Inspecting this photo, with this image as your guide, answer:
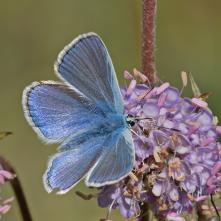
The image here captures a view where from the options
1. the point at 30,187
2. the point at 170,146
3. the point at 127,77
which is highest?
the point at 127,77

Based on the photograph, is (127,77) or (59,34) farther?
(59,34)

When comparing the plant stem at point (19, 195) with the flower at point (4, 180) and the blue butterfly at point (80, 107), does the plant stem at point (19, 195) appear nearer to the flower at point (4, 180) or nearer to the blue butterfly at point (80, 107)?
the flower at point (4, 180)

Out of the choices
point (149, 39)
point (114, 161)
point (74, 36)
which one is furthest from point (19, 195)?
point (74, 36)

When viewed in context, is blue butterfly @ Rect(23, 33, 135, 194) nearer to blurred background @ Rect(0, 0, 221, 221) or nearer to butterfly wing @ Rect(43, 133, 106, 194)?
butterfly wing @ Rect(43, 133, 106, 194)

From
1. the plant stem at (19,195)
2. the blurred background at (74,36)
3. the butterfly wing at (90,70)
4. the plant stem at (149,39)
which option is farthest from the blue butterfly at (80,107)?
the blurred background at (74,36)

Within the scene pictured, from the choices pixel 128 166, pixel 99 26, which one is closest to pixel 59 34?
pixel 99 26

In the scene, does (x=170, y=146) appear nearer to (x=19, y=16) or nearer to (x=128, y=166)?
(x=128, y=166)
